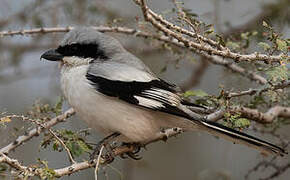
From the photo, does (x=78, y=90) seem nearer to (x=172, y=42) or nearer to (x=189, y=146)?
(x=172, y=42)

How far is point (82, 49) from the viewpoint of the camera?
321 centimetres

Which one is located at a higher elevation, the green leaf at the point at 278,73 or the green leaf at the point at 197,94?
the green leaf at the point at 278,73

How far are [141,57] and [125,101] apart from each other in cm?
210

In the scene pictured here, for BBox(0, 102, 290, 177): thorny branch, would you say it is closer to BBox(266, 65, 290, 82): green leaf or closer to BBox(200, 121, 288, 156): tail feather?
BBox(200, 121, 288, 156): tail feather

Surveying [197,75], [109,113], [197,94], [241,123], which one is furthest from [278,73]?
[197,75]

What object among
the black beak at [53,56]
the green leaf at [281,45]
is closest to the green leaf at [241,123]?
the green leaf at [281,45]

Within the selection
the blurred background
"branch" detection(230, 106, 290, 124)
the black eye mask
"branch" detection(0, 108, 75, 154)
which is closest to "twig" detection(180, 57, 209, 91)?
the blurred background

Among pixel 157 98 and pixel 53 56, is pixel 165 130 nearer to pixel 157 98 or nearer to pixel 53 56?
pixel 157 98

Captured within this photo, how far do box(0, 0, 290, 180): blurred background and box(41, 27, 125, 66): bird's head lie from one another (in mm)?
185

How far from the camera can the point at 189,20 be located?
2.39 meters

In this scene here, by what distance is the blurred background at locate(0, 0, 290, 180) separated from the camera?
3.67 m

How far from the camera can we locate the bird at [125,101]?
2.89 m

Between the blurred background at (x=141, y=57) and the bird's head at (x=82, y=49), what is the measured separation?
185 millimetres

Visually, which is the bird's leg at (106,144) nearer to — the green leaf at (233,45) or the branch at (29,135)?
the branch at (29,135)
